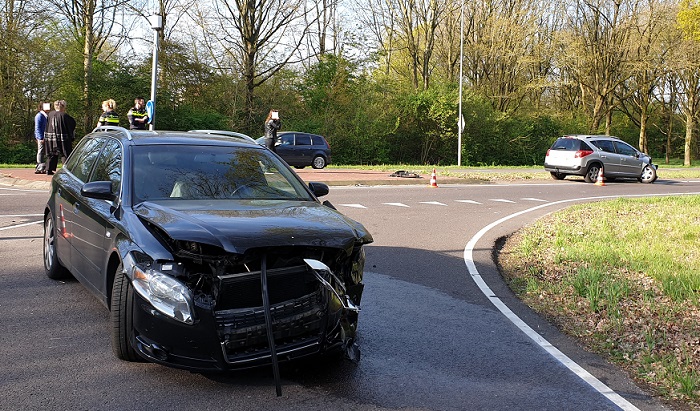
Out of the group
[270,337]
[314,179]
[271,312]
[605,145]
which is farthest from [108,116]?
[605,145]

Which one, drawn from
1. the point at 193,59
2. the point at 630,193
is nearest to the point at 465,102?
the point at 193,59

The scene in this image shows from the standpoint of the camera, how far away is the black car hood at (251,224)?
4.06 m

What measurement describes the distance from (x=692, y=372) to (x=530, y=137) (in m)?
43.4

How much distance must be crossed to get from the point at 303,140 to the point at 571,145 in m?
11.2

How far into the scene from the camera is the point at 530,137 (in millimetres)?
46656

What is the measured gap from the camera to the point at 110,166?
5711mm

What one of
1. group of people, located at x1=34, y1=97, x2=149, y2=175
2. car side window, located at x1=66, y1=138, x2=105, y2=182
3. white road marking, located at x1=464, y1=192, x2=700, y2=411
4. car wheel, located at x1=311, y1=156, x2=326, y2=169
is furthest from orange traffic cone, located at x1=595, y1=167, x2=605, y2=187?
car side window, located at x1=66, y1=138, x2=105, y2=182

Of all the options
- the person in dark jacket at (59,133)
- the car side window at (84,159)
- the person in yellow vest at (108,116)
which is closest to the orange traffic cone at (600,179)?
the person in yellow vest at (108,116)

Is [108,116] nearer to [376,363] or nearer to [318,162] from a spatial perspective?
[318,162]

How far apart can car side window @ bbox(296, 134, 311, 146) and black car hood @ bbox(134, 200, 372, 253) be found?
79.5ft

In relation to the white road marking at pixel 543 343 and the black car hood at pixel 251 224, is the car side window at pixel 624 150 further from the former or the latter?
the black car hood at pixel 251 224

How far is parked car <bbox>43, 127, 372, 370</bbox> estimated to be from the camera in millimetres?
3965

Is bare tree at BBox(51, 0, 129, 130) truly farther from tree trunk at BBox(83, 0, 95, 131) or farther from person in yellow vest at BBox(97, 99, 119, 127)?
person in yellow vest at BBox(97, 99, 119, 127)

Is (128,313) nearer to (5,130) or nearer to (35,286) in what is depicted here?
(35,286)
